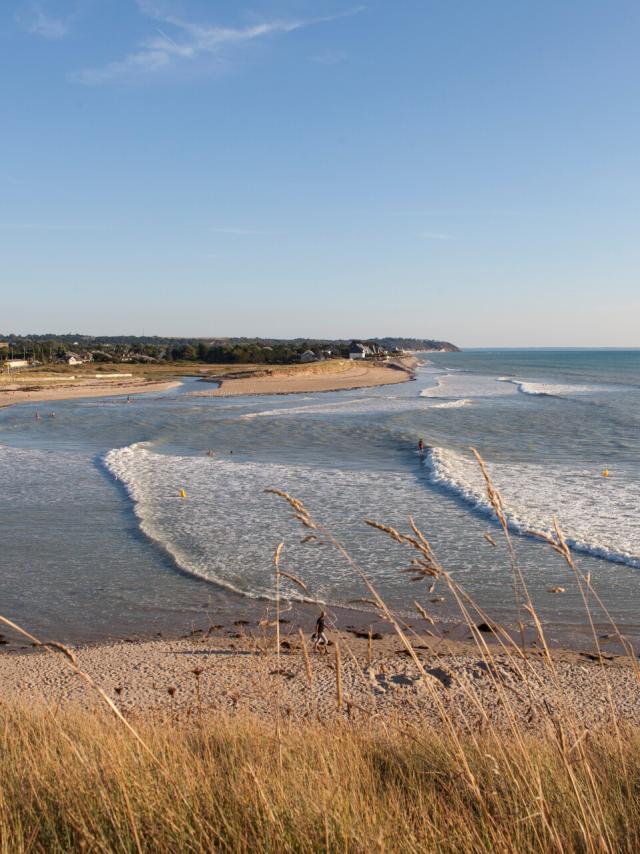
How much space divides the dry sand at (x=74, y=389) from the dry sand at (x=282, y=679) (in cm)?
4835

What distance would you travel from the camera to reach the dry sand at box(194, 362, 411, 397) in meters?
64.9

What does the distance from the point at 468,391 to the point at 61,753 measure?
201 feet

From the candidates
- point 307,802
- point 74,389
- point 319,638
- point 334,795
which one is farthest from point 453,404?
point 307,802

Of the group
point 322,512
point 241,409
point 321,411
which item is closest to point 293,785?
point 322,512

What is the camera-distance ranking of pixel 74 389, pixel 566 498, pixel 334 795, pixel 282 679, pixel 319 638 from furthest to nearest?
pixel 74 389, pixel 566 498, pixel 319 638, pixel 282 679, pixel 334 795

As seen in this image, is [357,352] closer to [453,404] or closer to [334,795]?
[453,404]

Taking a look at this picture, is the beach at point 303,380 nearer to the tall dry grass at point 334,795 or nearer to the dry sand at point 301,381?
the dry sand at point 301,381

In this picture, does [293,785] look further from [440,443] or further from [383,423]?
[383,423]

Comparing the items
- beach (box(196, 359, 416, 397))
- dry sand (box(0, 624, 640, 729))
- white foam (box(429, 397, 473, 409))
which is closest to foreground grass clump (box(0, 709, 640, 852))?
dry sand (box(0, 624, 640, 729))

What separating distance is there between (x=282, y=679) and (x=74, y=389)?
204 ft

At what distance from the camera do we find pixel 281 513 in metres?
16.5

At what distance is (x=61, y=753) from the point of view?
12.3 ft

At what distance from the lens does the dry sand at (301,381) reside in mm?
64938

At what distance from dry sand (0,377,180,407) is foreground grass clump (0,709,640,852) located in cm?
5347
